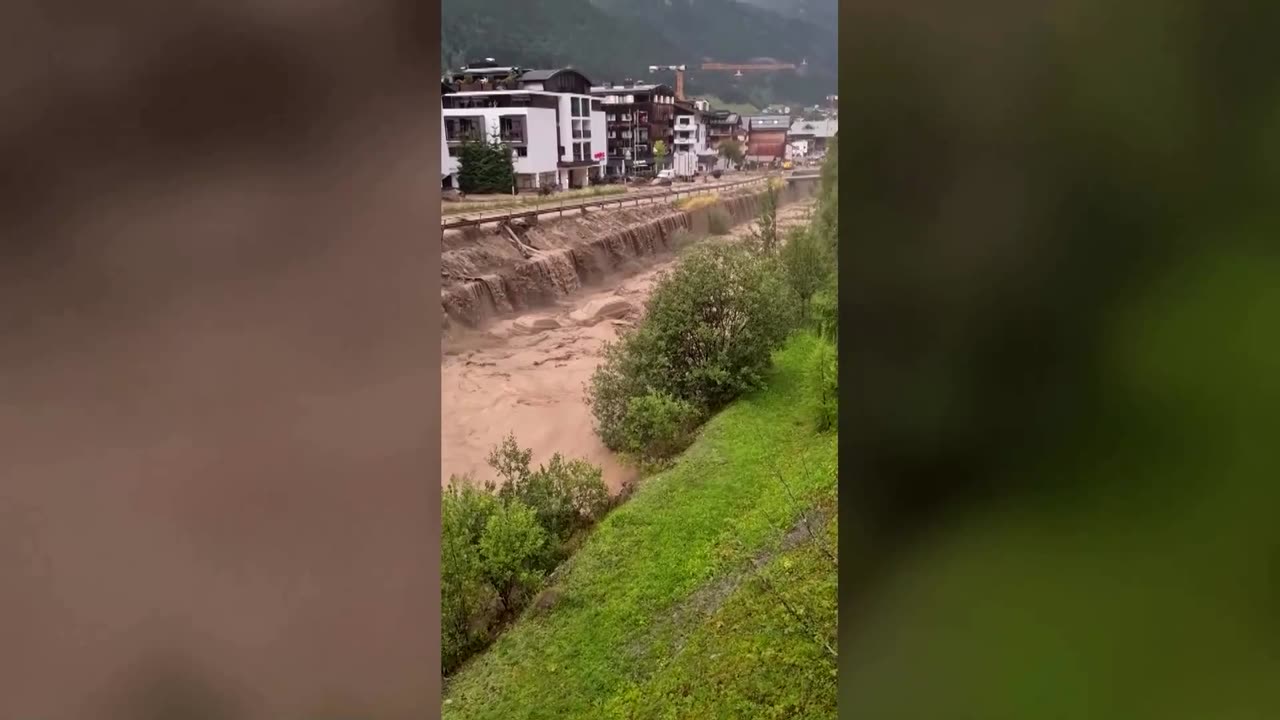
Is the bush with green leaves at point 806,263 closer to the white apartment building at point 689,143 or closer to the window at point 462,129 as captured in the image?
the white apartment building at point 689,143

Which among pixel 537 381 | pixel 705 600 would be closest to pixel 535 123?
pixel 537 381

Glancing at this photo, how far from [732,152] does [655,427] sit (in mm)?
1091

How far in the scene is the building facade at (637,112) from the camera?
3443 millimetres

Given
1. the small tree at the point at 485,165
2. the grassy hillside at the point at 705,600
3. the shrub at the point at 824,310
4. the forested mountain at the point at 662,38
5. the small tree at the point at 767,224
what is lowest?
the grassy hillside at the point at 705,600

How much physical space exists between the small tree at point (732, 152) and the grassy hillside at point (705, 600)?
0.73 m

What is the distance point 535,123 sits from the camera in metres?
3.42

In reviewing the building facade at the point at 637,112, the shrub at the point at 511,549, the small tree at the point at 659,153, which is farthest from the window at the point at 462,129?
the shrub at the point at 511,549

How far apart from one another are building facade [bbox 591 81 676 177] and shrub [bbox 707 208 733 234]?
12.8 inches

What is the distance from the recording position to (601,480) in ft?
11.9

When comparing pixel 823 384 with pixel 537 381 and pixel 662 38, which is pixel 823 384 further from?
pixel 662 38

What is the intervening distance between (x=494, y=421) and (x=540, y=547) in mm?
511
